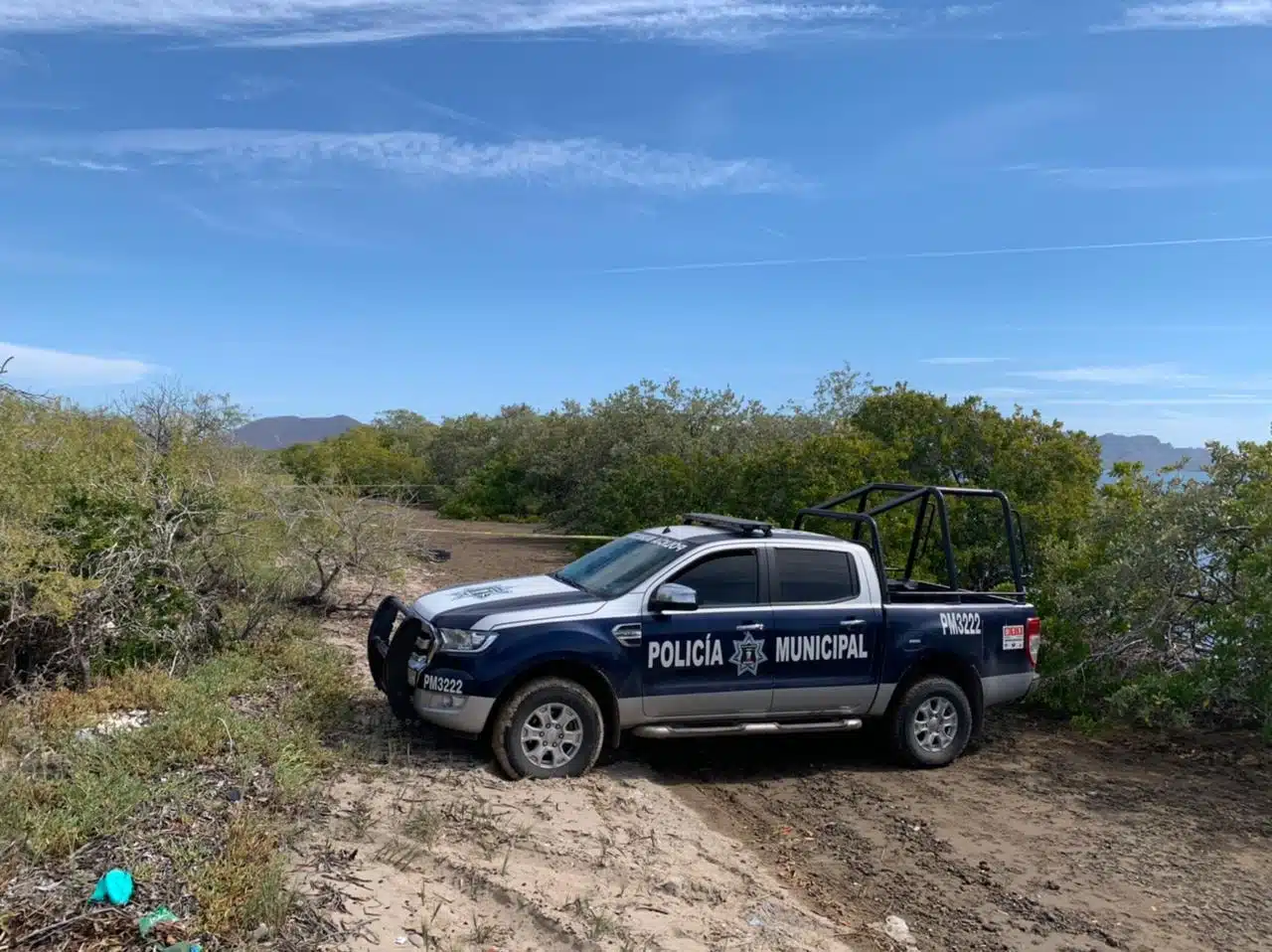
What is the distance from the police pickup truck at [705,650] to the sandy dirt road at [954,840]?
0.38m

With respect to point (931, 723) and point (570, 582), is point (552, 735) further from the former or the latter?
point (931, 723)

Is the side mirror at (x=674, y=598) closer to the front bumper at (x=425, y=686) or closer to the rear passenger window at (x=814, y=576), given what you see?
the rear passenger window at (x=814, y=576)

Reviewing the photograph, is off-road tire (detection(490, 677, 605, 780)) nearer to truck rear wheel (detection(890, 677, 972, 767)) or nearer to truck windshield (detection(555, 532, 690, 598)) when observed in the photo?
truck windshield (detection(555, 532, 690, 598))

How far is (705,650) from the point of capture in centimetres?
736

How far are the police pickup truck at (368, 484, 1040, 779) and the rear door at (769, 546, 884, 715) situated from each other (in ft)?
0.04

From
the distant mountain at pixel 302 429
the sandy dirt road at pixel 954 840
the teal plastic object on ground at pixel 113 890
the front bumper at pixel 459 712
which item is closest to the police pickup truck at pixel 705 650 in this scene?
the front bumper at pixel 459 712

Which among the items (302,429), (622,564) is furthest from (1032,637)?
(302,429)

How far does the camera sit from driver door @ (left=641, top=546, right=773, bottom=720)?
7258mm

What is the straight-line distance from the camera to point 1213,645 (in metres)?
8.89

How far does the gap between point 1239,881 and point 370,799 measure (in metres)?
5.05

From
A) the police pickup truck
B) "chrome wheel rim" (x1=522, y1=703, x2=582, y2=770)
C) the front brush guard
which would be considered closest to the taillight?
the police pickup truck

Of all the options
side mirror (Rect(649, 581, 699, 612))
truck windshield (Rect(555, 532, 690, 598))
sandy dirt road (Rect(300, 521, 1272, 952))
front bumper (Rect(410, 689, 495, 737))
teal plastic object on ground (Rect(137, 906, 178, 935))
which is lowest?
sandy dirt road (Rect(300, 521, 1272, 952))

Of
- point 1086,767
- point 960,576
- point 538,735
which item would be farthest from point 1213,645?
point 538,735

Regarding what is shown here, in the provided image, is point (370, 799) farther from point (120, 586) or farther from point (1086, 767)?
point (1086, 767)
